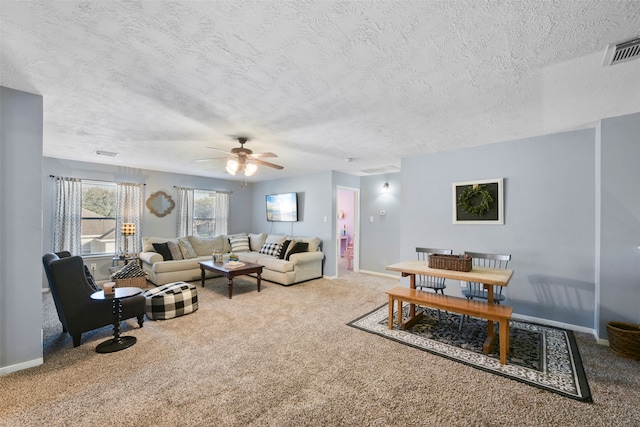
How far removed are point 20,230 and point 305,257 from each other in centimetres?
403

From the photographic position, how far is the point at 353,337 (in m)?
3.06

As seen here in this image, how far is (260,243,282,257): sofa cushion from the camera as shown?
20.0 ft

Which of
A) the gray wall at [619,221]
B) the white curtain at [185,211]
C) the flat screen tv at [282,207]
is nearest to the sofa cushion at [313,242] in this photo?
the flat screen tv at [282,207]

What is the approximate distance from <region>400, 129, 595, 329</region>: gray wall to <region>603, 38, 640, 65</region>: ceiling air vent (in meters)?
1.79

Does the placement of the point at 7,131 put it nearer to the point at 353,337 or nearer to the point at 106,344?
the point at 106,344

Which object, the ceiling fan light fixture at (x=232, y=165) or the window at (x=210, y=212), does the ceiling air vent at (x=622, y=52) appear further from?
the window at (x=210, y=212)

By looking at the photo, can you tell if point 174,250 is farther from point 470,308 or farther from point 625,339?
point 625,339

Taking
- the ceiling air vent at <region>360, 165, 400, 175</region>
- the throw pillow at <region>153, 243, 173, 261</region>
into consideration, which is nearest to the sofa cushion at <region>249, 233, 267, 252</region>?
the throw pillow at <region>153, 243, 173, 261</region>

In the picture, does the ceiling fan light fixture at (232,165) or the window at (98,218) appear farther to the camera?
the window at (98,218)

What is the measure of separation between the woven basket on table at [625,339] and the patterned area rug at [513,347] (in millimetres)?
315

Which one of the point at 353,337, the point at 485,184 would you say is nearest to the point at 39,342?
the point at 353,337

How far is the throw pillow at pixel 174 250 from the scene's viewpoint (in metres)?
5.61

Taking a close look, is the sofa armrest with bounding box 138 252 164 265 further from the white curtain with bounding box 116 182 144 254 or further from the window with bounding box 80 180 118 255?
the window with bounding box 80 180 118 255

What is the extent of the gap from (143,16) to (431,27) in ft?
5.27
